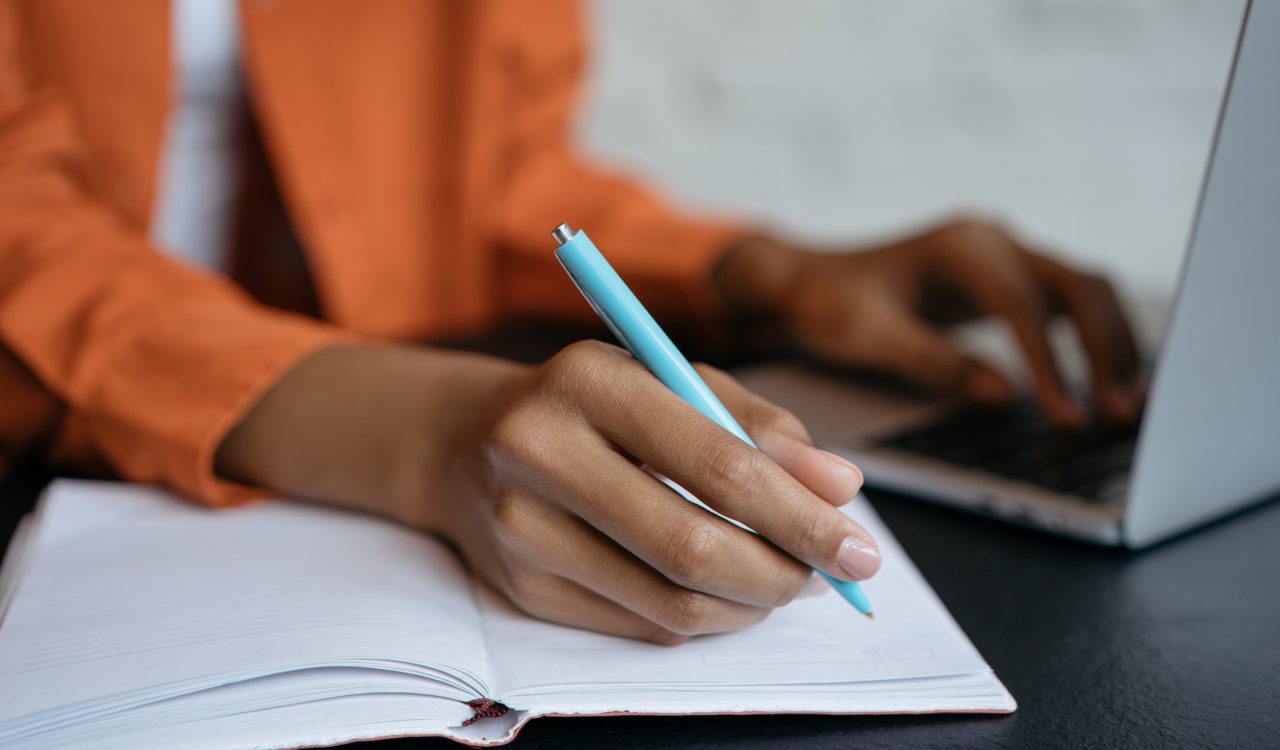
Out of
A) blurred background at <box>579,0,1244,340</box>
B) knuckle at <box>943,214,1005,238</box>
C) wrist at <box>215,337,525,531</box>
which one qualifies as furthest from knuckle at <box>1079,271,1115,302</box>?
blurred background at <box>579,0,1244,340</box>

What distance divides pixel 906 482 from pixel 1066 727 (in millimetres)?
217

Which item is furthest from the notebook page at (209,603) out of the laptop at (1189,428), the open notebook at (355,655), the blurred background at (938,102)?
the blurred background at (938,102)

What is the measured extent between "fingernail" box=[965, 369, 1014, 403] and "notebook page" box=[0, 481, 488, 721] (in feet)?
1.26

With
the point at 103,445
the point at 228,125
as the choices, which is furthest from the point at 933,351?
the point at 228,125

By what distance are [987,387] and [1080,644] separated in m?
0.28

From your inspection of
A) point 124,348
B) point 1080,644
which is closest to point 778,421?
point 1080,644

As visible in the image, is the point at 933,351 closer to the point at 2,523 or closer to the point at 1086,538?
the point at 1086,538

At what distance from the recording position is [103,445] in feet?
1.84

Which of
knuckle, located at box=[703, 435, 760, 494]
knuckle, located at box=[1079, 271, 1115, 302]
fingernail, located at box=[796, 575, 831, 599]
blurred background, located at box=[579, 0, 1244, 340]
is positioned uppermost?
knuckle, located at box=[703, 435, 760, 494]

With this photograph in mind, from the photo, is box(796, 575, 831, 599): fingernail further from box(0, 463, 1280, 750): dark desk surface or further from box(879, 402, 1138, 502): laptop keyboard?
box(879, 402, 1138, 502): laptop keyboard

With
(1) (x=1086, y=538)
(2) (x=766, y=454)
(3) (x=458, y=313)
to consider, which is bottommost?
(3) (x=458, y=313)

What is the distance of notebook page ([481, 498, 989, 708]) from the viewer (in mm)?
371

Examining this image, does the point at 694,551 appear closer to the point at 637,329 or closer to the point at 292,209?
the point at 637,329

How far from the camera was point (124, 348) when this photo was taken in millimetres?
565
